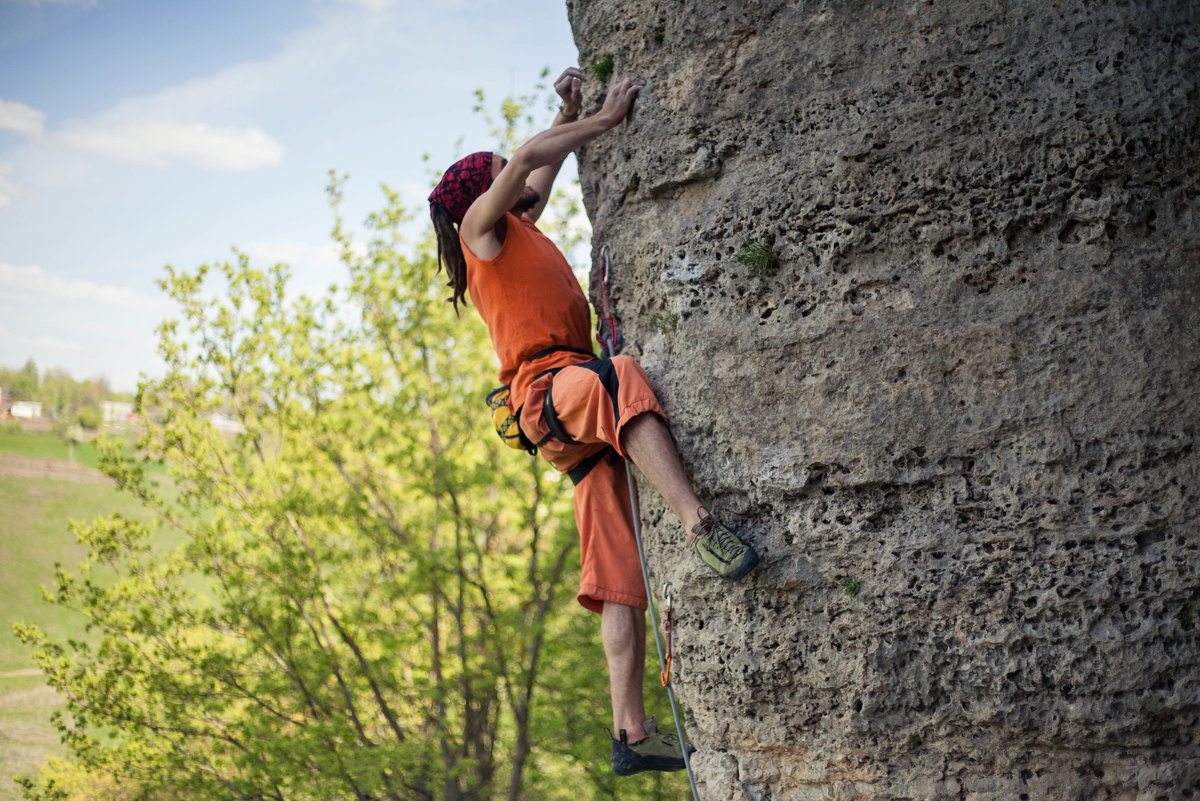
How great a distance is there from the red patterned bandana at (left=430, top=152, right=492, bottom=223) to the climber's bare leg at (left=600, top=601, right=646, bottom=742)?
1.94 meters

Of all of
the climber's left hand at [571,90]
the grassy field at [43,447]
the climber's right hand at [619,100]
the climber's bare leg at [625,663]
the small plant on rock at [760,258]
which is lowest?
the climber's bare leg at [625,663]

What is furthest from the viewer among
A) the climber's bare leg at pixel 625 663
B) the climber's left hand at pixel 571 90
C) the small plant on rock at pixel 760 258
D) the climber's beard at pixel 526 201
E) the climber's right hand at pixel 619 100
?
the climber's beard at pixel 526 201

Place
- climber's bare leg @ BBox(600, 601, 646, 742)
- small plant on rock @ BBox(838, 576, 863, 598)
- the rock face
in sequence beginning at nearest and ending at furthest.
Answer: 1. the rock face
2. small plant on rock @ BBox(838, 576, 863, 598)
3. climber's bare leg @ BBox(600, 601, 646, 742)

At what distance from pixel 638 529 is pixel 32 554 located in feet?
42.2

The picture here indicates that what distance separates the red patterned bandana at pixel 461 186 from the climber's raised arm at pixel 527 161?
22 centimetres

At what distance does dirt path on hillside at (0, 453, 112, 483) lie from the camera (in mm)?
13773

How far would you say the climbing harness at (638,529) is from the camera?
10.7 feet

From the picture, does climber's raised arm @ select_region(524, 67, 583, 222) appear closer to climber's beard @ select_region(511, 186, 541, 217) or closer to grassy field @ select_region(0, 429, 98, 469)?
climber's beard @ select_region(511, 186, 541, 217)

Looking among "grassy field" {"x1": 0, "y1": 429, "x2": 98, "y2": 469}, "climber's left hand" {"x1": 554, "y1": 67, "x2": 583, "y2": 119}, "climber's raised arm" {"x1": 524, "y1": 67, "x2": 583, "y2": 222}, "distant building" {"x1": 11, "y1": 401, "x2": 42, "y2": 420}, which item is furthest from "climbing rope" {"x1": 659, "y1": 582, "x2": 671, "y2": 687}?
"distant building" {"x1": 11, "y1": 401, "x2": 42, "y2": 420}

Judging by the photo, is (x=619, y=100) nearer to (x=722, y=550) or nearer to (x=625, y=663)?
(x=722, y=550)

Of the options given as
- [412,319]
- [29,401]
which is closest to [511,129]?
[412,319]

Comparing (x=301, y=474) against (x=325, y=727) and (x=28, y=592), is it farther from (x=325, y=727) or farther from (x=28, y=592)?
(x=28, y=592)

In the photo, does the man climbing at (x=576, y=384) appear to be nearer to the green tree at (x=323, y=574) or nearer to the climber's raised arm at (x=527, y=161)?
the climber's raised arm at (x=527, y=161)

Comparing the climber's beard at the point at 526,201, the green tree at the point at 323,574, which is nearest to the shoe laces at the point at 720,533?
the climber's beard at the point at 526,201
